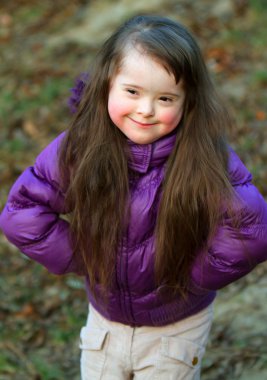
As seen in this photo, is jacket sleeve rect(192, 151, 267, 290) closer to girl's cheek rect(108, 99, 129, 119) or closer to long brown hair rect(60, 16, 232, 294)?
long brown hair rect(60, 16, 232, 294)

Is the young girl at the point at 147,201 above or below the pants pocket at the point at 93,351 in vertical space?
above

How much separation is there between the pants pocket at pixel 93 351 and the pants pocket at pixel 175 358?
9.8 inches

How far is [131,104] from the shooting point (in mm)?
2262

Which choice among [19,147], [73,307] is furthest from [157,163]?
[19,147]

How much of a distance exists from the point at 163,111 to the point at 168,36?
0.87 ft

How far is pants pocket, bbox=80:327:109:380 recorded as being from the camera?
264 centimetres

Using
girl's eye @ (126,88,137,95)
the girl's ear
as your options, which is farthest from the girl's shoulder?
girl's eye @ (126,88,137,95)

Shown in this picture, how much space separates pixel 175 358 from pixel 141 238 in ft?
1.78

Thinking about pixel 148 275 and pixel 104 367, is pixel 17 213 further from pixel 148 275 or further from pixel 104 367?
pixel 104 367

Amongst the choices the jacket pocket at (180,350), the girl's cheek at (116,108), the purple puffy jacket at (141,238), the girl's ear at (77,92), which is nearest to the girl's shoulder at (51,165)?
the purple puffy jacket at (141,238)

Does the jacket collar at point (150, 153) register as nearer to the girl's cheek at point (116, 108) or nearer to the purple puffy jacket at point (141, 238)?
the purple puffy jacket at point (141, 238)

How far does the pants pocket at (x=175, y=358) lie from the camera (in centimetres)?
256

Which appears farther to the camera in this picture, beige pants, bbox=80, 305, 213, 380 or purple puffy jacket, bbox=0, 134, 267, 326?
beige pants, bbox=80, 305, 213, 380

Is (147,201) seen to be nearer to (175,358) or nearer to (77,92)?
(77,92)
